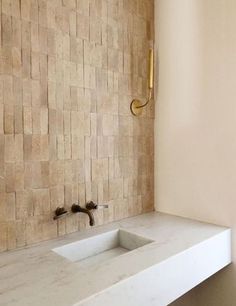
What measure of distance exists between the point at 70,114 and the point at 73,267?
27.7 inches

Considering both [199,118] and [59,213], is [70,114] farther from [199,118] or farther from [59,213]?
[199,118]

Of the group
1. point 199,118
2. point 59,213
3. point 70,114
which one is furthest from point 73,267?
point 199,118

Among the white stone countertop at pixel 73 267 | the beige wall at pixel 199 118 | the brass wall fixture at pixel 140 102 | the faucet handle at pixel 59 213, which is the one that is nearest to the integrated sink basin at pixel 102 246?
the white stone countertop at pixel 73 267

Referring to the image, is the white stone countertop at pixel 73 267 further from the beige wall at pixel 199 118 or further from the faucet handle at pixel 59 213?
the beige wall at pixel 199 118

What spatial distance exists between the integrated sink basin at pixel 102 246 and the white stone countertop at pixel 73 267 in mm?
32

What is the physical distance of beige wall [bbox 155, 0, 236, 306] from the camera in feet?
4.79

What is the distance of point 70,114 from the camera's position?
4.44 feet

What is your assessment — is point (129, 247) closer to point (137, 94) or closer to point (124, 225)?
point (124, 225)

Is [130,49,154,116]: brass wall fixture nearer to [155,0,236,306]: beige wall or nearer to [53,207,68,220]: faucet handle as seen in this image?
[155,0,236,306]: beige wall

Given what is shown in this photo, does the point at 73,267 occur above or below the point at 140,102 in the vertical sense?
below

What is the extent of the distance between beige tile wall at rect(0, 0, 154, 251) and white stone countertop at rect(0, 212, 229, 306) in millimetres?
104

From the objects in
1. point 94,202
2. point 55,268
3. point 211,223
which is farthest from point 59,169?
point 211,223

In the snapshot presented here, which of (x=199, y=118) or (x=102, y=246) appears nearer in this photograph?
(x=102, y=246)

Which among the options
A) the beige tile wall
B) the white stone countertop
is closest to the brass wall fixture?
the beige tile wall
